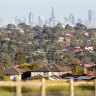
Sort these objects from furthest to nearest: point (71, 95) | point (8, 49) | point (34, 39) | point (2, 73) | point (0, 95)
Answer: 1. point (34, 39)
2. point (8, 49)
3. point (2, 73)
4. point (0, 95)
5. point (71, 95)

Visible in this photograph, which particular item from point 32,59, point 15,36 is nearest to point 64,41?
point 15,36

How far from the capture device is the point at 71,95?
10875mm

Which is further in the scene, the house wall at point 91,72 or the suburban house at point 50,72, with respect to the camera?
the house wall at point 91,72

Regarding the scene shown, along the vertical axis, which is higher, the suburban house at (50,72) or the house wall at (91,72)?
the suburban house at (50,72)

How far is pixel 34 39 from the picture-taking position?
490 ft

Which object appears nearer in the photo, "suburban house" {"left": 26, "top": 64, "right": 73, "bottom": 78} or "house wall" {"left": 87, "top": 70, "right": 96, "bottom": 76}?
"suburban house" {"left": 26, "top": 64, "right": 73, "bottom": 78}

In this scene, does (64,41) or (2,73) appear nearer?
(2,73)

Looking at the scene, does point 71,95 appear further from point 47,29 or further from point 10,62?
point 47,29

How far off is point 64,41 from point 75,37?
7.74 meters

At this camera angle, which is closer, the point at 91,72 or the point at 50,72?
the point at 50,72

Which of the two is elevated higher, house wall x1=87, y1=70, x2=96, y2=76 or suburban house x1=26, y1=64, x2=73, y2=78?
suburban house x1=26, y1=64, x2=73, y2=78

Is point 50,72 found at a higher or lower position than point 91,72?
higher

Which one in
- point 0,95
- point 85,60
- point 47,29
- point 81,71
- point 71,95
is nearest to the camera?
Answer: point 71,95

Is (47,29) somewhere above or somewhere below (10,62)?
→ above
